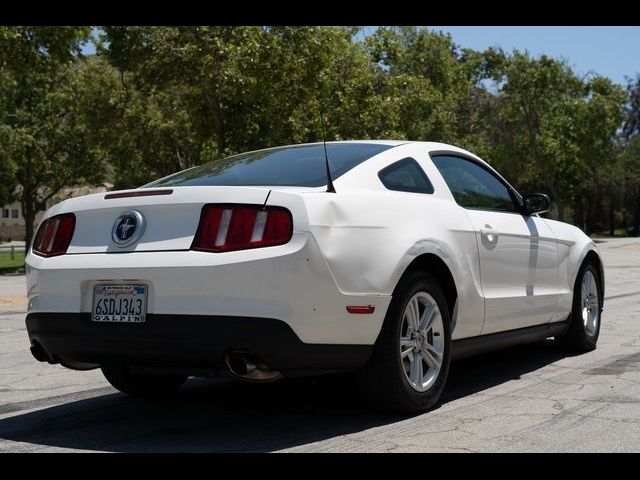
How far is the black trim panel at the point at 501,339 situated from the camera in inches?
222

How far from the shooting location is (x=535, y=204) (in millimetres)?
6730

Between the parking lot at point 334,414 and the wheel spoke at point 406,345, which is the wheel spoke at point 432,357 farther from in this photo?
the parking lot at point 334,414

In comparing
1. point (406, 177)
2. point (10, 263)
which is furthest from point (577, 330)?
point (10, 263)

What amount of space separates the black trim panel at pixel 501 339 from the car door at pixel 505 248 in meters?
0.05

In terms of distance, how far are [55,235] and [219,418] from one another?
4.58 feet

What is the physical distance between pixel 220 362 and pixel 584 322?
4.13 meters

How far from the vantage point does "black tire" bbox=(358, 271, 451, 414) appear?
4.79 meters

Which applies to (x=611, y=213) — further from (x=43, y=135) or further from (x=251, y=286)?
(x=251, y=286)

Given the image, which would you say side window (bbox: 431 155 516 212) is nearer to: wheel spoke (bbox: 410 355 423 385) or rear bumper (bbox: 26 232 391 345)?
wheel spoke (bbox: 410 355 423 385)

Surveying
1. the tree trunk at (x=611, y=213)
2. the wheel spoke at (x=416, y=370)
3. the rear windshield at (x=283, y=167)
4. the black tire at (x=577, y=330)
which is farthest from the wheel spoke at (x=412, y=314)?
the tree trunk at (x=611, y=213)

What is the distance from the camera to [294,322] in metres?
4.36

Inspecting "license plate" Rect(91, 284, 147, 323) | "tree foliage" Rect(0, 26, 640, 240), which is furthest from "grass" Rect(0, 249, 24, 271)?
"license plate" Rect(91, 284, 147, 323)

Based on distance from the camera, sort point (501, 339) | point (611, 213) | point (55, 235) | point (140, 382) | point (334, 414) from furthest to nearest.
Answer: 1. point (611, 213)
2. point (501, 339)
3. point (140, 382)
4. point (334, 414)
5. point (55, 235)
